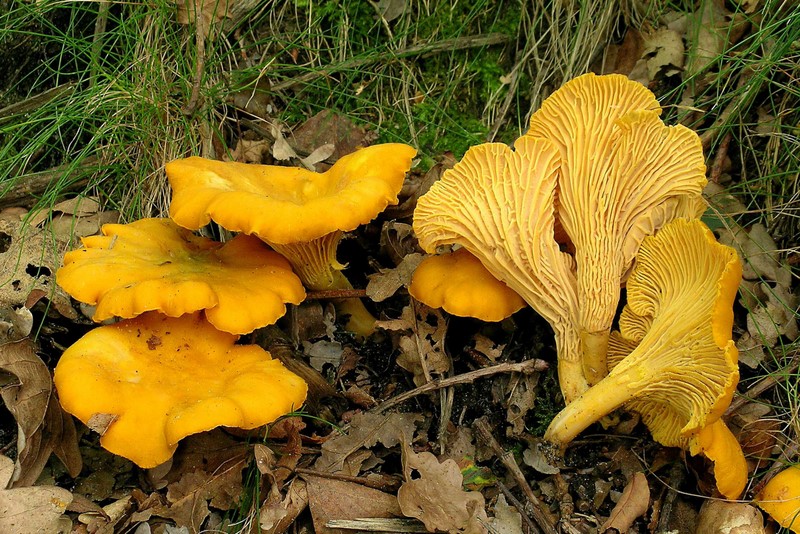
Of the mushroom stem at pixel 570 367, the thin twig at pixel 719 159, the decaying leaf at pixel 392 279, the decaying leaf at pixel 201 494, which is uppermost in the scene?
the thin twig at pixel 719 159

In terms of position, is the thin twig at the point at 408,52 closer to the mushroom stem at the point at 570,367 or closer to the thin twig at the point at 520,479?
the mushroom stem at the point at 570,367

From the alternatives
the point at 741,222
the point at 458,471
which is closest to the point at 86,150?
the point at 458,471

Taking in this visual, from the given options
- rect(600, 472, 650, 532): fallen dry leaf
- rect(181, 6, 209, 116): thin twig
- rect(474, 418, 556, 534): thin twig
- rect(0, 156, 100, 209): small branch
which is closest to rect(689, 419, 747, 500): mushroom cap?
rect(600, 472, 650, 532): fallen dry leaf

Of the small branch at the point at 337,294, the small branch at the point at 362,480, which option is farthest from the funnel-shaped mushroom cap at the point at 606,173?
the small branch at the point at 337,294

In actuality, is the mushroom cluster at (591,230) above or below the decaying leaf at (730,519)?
above

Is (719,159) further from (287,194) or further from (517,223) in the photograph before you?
(287,194)

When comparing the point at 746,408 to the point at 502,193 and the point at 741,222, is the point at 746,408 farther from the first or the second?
the point at 502,193

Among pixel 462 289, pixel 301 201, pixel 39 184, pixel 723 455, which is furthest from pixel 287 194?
pixel 723 455

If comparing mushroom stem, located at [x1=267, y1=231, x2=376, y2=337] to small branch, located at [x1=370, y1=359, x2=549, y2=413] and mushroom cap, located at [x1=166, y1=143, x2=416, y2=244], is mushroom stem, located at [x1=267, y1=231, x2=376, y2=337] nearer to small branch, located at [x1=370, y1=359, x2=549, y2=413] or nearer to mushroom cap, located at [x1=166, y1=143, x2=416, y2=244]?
mushroom cap, located at [x1=166, y1=143, x2=416, y2=244]
